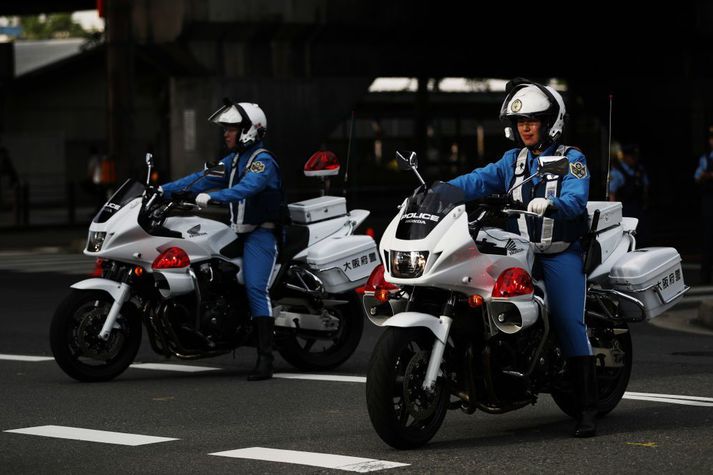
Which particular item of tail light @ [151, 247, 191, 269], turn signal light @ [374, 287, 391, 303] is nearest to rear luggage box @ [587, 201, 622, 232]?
turn signal light @ [374, 287, 391, 303]

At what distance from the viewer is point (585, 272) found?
856cm

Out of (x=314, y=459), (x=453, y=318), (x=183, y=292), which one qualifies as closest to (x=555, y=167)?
(x=453, y=318)

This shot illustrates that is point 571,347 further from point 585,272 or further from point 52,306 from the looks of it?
point 52,306

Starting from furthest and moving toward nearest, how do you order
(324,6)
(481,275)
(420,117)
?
(420,117), (324,6), (481,275)

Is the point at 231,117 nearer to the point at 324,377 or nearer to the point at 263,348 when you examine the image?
the point at 263,348

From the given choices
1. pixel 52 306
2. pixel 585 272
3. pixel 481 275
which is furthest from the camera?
pixel 52 306

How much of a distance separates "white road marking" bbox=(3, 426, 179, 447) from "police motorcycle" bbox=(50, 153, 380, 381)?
179 centimetres

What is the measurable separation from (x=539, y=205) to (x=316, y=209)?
405cm

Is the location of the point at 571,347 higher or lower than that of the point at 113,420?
higher

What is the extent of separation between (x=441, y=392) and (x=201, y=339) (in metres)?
3.20

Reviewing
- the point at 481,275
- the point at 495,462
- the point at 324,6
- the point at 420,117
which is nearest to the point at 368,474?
the point at 495,462

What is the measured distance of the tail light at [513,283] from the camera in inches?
315

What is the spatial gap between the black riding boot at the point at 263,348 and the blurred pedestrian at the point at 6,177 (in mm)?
34578

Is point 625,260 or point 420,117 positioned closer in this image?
point 625,260
